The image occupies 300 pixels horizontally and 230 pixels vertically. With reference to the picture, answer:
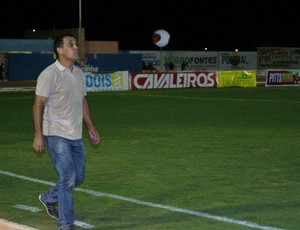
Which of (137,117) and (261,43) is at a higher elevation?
(261,43)

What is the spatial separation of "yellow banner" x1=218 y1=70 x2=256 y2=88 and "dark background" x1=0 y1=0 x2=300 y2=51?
204 feet

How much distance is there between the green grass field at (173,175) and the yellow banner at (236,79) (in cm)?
2154

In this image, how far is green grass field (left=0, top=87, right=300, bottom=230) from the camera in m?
7.17

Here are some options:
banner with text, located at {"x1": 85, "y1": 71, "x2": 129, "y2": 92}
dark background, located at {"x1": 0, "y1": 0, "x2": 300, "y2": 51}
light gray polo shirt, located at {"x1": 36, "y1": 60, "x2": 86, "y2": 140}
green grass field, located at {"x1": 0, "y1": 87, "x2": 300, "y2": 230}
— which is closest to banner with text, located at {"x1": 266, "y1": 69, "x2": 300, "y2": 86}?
banner with text, located at {"x1": 85, "y1": 71, "x2": 129, "y2": 92}

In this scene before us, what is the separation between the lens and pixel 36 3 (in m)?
104

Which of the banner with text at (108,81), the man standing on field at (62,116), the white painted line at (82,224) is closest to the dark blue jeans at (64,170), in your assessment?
the man standing on field at (62,116)

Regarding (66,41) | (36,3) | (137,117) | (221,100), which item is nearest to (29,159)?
(66,41)

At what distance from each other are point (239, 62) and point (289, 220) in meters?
60.9

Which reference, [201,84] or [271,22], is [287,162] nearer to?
[201,84]

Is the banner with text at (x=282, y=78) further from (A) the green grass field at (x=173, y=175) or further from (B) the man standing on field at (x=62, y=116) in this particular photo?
(B) the man standing on field at (x=62, y=116)

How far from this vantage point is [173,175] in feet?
32.1

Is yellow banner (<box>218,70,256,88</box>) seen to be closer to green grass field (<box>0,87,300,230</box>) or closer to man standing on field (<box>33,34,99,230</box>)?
green grass field (<box>0,87,300,230</box>)

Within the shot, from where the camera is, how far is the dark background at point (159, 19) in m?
104

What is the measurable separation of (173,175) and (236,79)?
104 feet
